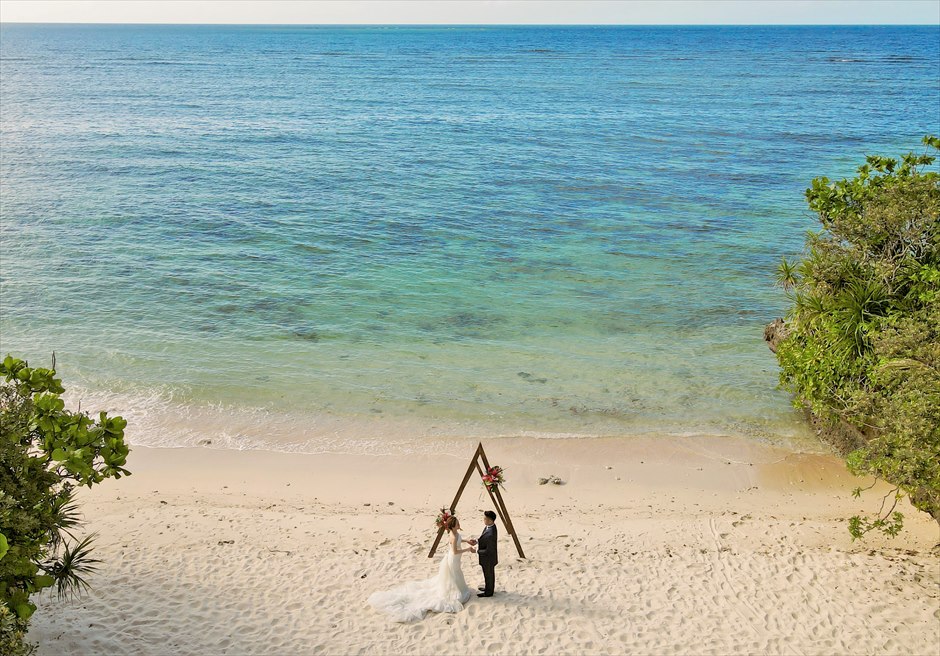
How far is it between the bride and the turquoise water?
6223 millimetres

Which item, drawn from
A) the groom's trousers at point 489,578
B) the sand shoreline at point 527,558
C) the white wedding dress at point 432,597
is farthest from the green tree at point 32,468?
the groom's trousers at point 489,578

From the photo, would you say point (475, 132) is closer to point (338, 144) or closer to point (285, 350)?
point (338, 144)

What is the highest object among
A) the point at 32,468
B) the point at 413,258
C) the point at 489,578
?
the point at 413,258

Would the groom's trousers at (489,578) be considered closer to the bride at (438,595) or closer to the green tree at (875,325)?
the bride at (438,595)

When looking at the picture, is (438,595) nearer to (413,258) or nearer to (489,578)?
(489,578)

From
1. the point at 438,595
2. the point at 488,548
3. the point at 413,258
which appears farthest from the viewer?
the point at 413,258

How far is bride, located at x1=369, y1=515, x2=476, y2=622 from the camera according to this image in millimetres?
10461

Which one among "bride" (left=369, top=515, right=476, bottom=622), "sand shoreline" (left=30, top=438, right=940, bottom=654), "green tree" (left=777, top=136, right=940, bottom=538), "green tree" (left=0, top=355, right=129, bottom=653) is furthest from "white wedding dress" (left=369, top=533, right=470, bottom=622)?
"green tree" (left=777, top=136, right=940, bottom=538)

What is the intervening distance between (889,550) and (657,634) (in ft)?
16.0

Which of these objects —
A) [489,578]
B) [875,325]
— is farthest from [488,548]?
[875,325]

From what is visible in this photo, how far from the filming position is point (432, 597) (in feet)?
35.0

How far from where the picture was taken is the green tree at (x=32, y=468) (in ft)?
24.1

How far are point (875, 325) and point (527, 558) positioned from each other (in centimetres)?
728

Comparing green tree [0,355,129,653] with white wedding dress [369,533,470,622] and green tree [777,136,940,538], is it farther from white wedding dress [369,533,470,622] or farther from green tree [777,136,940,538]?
green tree [777,136,940,538]
